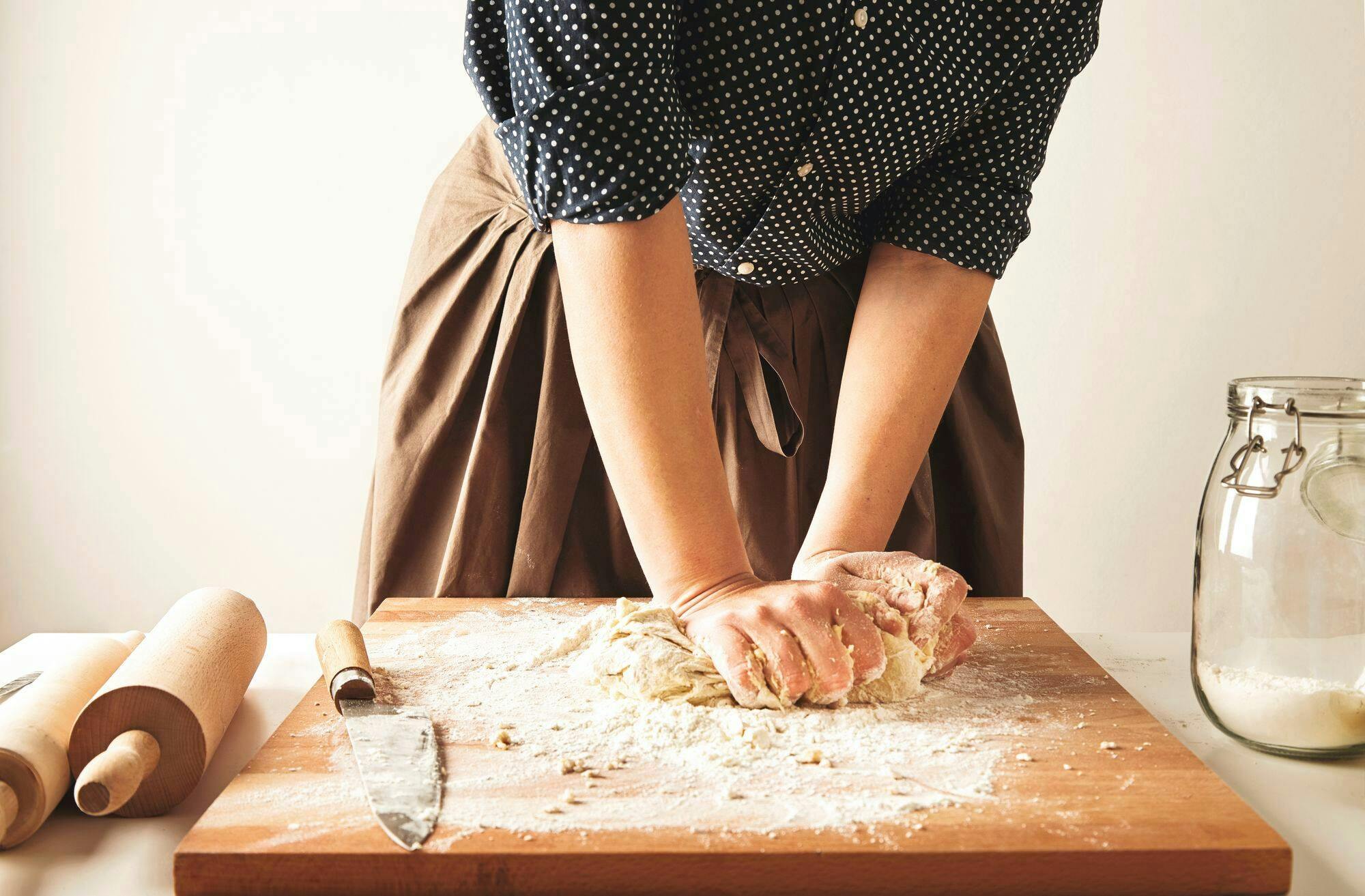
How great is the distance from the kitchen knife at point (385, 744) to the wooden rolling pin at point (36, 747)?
132mm

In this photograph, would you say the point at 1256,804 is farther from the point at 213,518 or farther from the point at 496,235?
the point at 213,518

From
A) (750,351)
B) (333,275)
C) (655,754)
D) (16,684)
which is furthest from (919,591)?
(333,275)

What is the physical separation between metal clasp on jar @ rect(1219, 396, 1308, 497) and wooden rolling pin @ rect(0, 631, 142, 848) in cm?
64

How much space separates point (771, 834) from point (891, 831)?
2.1 inches

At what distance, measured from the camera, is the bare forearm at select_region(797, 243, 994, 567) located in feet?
2.82

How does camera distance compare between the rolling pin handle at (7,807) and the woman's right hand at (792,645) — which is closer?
the rolling pin handle at (7,807)

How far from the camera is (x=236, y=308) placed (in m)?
2.41

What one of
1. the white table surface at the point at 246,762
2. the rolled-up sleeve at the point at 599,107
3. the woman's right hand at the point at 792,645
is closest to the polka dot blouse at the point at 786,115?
the rolled-up sleeve at the point at 599,107

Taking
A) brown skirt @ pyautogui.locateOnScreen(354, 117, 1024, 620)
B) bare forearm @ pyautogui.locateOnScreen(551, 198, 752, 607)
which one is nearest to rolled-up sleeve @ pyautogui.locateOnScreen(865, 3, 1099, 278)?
brown skirt @ pyautogui.locateOnScreen(354, 117, 1024, 620)

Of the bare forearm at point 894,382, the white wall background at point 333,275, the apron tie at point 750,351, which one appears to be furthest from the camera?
the white wall background at point 333,275

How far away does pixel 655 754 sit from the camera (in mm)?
575

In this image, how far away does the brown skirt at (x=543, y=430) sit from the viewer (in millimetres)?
976

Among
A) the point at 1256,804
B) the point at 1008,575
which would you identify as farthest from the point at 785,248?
the point at 1256,804

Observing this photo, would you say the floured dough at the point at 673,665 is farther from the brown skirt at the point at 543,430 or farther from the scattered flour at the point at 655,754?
the brown skirt at the point at 543,430
